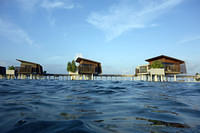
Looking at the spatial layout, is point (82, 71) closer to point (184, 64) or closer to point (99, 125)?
point (184, 64)

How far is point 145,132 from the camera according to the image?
173 cm

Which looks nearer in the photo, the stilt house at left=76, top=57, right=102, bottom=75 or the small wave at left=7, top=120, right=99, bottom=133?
the small wave at left=7, top=120, right=99, bottom=133

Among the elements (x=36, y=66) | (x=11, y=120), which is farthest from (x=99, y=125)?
(x=36, y=66)

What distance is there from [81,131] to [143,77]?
47.0 metres

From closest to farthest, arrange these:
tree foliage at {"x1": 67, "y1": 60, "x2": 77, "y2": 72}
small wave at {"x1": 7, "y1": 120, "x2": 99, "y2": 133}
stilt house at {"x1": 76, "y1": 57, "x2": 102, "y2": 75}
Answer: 1. small wave at {"x1": 7, "y1": 120, "x2": 99, "y2": 133}
2. stilt house at {"x1": 76, "y1": 57, "x2": 102, "y2": 75}
3. tree foliage at {"x1": 67, "y1": 60, "x2": 77, "y2": 72}

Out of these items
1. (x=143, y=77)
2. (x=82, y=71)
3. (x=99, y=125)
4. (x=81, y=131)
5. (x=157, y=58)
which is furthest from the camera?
(x=143, y=77)

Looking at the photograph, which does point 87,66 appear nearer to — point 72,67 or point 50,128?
point 72,67

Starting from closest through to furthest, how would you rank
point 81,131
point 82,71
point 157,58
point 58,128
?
point 81,131 < point 58,128 < point 157,58 < point 82,71

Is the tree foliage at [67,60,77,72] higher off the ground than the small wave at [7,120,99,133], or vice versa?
the tree foliage at [67,60,77,72]

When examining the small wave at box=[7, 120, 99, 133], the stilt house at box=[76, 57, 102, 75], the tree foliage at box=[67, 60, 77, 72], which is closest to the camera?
the small wave at box=[7, 120, 99, 133]

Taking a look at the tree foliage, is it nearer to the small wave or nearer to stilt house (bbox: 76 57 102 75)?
stilt house (bbox: 76 57 102 75)

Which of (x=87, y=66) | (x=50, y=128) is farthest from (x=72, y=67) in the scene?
(x=50, y=128)

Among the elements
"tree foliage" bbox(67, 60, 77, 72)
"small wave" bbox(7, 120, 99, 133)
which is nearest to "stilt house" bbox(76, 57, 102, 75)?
"tree foliage" bbox(67, 60, 77, 72)

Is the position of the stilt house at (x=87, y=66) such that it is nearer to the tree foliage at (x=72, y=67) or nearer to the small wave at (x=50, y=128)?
the tree foliage at (x=72, y=67)
